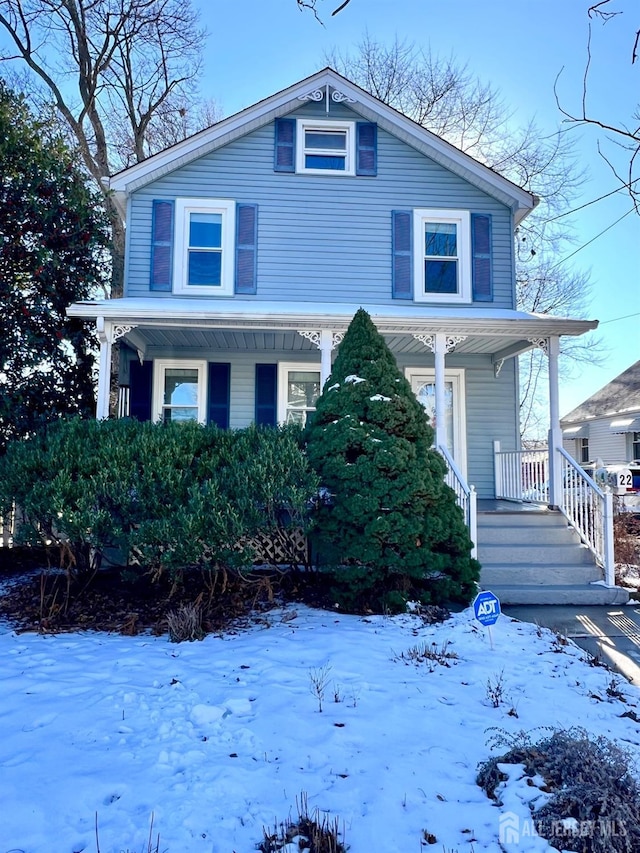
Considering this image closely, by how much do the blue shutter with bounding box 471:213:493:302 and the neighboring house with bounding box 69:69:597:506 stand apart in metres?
0.02

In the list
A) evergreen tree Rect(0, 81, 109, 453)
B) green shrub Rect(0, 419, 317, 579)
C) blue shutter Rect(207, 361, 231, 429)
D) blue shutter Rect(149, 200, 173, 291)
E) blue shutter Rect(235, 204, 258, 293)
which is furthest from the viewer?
blue shutter Rect(207, 361, 231, 429)

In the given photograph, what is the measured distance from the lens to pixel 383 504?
204 inches

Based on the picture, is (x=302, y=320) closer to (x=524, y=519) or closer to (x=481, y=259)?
(x=481, y=259)

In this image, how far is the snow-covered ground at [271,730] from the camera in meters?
2.17

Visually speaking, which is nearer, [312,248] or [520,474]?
[520,474]

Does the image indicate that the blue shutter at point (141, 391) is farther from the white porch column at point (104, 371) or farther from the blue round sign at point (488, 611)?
the blue round sign at point (488, 611)

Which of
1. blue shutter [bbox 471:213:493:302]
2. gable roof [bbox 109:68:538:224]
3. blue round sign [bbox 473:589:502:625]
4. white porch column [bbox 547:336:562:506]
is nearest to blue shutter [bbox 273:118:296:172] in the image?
gable roof [bbox 109:68:538:224]

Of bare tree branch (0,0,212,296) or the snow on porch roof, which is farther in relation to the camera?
bare tree branch (0,0,212,296)

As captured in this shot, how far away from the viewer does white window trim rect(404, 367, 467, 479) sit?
9.32 metres

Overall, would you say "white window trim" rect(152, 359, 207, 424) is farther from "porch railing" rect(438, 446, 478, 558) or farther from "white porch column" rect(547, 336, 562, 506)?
"white porch column" rect(547, 336, 562, 506)

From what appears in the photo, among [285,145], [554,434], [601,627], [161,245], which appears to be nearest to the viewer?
[601,627]

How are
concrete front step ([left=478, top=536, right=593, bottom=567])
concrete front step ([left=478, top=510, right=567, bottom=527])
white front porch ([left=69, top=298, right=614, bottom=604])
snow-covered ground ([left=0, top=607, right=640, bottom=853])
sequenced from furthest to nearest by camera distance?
white front porch ([left=69, top=298, right=614, bottom=604])
concrete front step ([left=478, top=510, right=567, bottom=527])
concrete front step ([left=478, top=536, right=593, bottom=567])
snow-covered ground ([left=0, top=607, right=640, bottom=853])

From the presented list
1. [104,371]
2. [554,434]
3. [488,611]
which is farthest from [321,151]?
[488,611]

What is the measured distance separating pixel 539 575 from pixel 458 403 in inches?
150
